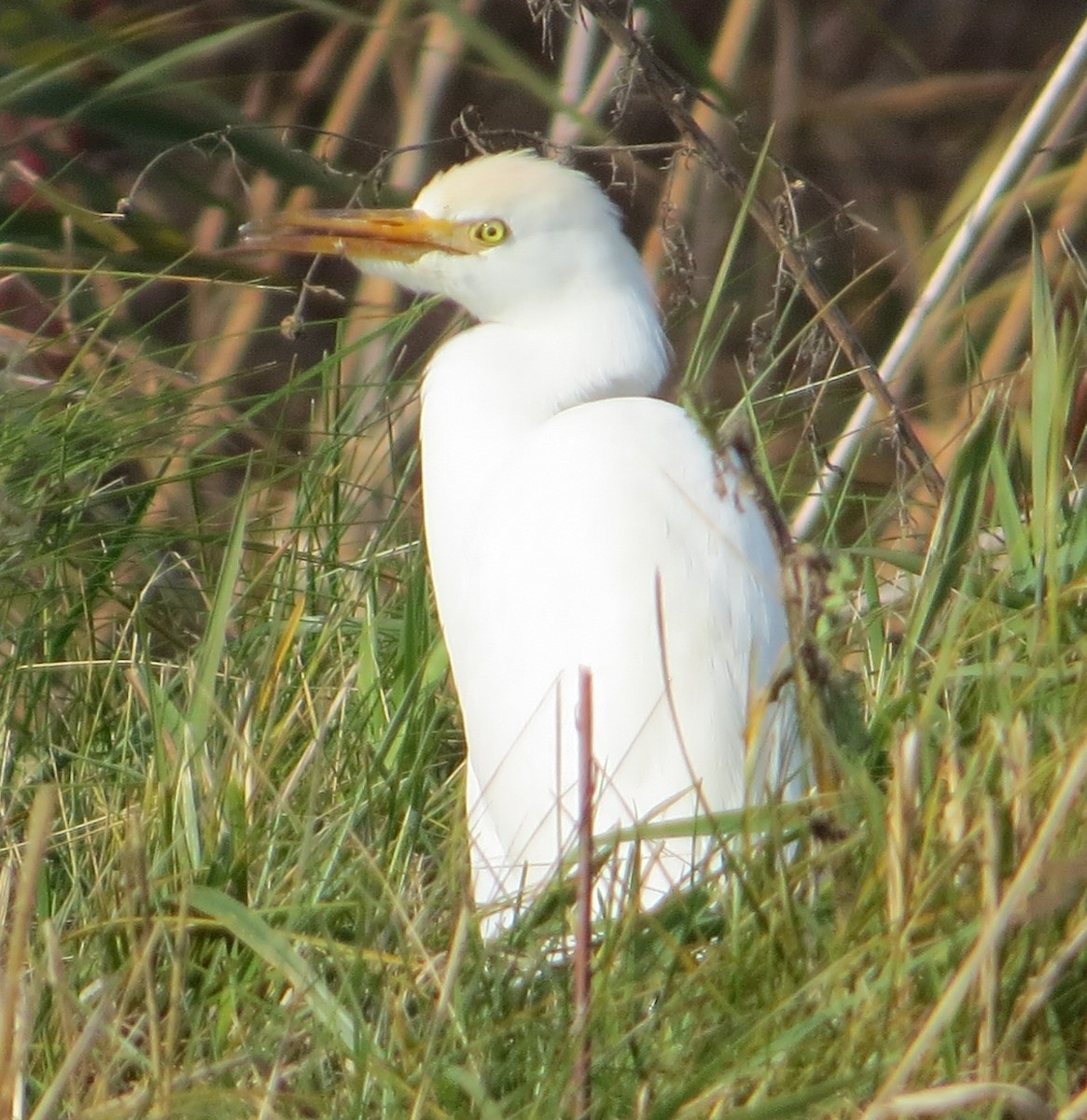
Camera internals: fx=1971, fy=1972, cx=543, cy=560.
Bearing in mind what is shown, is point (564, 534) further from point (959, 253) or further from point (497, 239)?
point (959, 253)

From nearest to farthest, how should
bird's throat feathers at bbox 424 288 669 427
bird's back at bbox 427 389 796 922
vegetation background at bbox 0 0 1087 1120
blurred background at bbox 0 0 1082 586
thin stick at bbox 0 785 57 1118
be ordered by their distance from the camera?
thin stick at bbox 0 785 57 1118, vegetation background at bbox 0 0 1087 1120, bird's back at bbox 427 389 796 922, bird's throat feathers at bbox 424 288 669 427, blurred background at bbox 0 0 1082 586

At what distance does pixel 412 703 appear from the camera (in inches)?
64.9

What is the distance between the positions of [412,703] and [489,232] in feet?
1.45

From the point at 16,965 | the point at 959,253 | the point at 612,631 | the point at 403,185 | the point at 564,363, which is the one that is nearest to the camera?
the point at 16,965

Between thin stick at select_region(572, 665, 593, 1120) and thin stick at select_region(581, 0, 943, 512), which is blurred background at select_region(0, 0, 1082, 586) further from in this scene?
thin stick at select_region(572, 665, 593, 1120)

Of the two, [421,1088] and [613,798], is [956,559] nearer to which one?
[613,798]

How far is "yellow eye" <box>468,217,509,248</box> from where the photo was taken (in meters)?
1.78

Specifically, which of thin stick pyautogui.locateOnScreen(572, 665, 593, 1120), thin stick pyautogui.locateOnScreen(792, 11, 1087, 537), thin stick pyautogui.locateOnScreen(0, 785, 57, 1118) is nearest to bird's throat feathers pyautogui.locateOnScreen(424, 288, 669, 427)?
thin stick pyautogui.locateOnScreen(792, 11, 1087, 537)

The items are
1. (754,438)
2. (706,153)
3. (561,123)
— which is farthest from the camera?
(561,123)

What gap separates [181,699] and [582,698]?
778mm

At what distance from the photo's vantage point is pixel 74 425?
1755 millimetres

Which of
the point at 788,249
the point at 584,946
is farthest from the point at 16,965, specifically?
the point at 788,249

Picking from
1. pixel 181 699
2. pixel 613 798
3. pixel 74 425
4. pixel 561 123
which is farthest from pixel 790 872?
pixel 561 123

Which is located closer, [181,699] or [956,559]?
[956,559]
